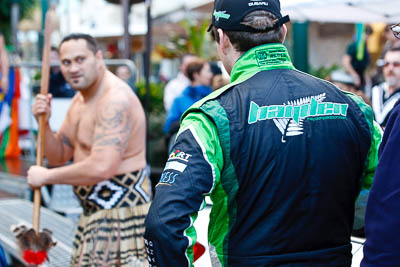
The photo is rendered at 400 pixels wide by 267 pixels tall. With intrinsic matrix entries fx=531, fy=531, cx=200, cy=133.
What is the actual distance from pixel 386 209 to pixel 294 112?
1.61 ft

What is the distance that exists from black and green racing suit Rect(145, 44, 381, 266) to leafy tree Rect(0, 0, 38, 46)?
23453mm

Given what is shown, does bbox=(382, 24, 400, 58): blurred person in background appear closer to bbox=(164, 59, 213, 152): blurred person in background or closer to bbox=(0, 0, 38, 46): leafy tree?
bbox=(164, 59, 213, 152): blurred person in background

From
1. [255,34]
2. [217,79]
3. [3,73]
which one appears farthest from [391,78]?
[3,73]

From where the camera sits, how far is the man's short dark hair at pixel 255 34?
195 cm

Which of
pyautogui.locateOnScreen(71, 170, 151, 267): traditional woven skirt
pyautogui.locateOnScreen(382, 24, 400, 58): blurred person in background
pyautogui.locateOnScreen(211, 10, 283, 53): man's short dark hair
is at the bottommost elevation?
pyautogui.locateOnScreen(71, 170, 151, 267): traditional woven skirt

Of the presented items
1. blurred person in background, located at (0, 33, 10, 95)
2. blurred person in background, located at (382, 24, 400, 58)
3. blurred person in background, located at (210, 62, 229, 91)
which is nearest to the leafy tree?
blurred person in background, located at (0, 33, 10, 95)

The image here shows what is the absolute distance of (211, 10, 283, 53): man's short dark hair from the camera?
195 cm

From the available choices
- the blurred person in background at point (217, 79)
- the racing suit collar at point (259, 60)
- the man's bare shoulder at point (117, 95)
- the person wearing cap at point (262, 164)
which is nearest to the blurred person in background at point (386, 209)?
the person wearing cap at point (262, 164)

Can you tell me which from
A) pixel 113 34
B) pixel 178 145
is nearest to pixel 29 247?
pixel 178 145

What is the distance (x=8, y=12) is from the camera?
23938 millimetres

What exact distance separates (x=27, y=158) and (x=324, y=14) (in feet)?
15.9

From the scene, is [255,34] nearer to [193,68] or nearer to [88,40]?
[88,40]

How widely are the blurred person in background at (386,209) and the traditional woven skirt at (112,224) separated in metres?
2.16

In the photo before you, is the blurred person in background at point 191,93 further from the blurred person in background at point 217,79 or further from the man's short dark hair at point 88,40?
the man's short dark hair at point 88,40
